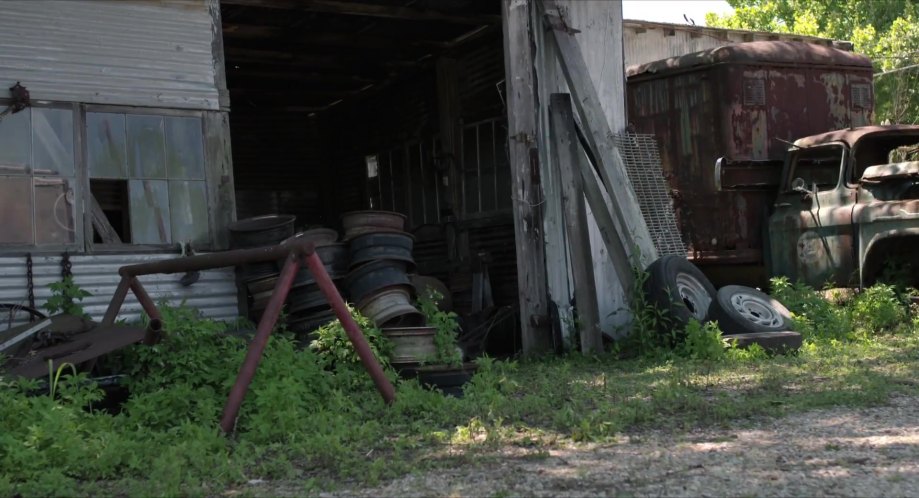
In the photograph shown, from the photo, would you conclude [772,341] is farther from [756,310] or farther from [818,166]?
[818,166]

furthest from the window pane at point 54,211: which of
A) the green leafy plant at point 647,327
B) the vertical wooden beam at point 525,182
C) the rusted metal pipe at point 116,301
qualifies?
the green leafy plant at point 647,327

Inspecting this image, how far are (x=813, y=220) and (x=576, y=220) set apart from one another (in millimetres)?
2789

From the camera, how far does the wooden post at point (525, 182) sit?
9.61m

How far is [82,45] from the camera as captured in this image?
319 inches

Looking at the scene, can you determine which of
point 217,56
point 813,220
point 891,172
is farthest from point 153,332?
point 891,172

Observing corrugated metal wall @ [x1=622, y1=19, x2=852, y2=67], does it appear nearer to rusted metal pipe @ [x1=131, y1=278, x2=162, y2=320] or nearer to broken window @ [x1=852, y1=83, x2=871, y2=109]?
broken window @ [x1=852, y1=83, x2=871, y2=109]

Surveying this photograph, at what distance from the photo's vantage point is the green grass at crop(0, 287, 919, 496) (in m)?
4.79

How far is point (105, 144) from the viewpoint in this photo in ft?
26.8

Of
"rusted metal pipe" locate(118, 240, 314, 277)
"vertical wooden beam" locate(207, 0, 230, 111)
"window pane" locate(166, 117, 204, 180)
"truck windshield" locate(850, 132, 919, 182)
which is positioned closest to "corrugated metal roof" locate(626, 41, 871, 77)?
"truck windshield" locate(850, 132, 919, 182)

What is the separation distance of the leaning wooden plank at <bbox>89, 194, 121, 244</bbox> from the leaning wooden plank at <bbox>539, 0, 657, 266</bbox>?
4371mm

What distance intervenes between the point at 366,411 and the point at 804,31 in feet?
84.9

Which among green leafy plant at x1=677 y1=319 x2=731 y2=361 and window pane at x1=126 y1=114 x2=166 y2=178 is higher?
window pane at x1=126 y1=114 x2=166 y2=178

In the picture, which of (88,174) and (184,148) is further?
(184,148)

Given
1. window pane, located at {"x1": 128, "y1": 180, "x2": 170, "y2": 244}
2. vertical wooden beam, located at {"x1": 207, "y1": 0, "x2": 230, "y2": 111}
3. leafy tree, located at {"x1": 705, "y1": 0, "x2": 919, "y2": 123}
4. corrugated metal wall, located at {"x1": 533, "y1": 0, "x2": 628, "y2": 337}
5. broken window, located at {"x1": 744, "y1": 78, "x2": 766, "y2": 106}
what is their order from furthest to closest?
1. leafy tree, located at {"x1": 705, "y1": 0, "x2": 919, "y2": 123}
2. broken window, located at {"x1": 744, "y1": 78, "x2": 766, "y2": 106}
3. corrugated metal wall, located at {"x1": 533, "y1": 0, "x2": 628, "y2": 337}
4. vertical wooden beam, located at {"x1": 207, "y1": 0, "x2": 230, "y2": 111}
5. window pane, located at {"x1": 128, "y1": 180, "x2": 170, "y2": 244}
